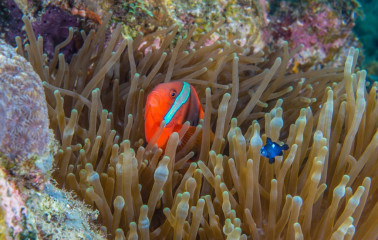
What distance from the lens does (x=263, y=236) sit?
1.47m

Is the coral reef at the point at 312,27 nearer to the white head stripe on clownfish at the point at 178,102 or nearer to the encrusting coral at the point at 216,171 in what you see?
the encrusting coral at the point at 216,171

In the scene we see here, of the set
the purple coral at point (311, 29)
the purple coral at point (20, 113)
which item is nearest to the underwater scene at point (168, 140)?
the purple coral at point (20, 113)

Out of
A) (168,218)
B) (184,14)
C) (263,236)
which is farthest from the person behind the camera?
(184,14)

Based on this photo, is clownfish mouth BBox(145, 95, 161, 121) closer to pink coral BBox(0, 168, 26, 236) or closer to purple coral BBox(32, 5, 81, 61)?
pink coral BBox(0, 168, 26, 236)

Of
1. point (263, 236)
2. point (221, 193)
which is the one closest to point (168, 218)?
point (221, 193)

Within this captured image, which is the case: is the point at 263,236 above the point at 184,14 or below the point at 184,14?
below

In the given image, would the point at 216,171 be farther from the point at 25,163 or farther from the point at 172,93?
the point at 25,163

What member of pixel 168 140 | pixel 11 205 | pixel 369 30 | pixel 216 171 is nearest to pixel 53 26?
pixel 168 140

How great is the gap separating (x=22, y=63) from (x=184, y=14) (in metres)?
1.81

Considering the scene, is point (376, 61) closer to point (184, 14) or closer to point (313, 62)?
point (313, 62)

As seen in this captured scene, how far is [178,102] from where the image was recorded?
6.09ft

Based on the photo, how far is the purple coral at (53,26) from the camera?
2.46 m

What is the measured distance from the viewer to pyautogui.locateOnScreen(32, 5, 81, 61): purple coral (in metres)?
2.46

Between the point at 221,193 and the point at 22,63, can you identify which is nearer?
the point at 22,63
